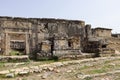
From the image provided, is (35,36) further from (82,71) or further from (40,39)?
(82,71)

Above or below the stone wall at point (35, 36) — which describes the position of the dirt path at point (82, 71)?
below

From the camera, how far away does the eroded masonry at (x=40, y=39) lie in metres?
13.6

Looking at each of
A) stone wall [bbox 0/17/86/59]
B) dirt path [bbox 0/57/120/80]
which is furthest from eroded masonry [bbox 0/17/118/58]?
dirt path [bbox 0/57/120/80]

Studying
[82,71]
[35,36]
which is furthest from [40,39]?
[82,71]

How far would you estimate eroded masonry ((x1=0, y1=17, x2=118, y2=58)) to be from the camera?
1356 centimetres

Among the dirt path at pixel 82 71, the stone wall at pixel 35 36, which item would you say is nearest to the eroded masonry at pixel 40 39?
the stone wall at pixel 35 36

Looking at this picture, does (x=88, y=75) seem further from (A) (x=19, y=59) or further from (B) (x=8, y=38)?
(B) (x=8, y=38)

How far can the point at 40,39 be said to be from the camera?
15.2 m

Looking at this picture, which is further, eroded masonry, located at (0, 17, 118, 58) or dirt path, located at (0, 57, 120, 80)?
eroded masonry, located at (0, 17, 118, 58)

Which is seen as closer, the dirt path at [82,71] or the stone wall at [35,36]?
the dirt path at [82,71]

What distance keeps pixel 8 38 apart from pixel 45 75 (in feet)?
16.7

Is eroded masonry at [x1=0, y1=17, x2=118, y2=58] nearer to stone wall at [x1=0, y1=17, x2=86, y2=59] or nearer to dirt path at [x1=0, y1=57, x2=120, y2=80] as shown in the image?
stone wall at [x1=0, y1=17, x2=86, y2=59]

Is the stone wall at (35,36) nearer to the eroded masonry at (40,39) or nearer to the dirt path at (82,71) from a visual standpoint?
the eroded masonry at (40,39)

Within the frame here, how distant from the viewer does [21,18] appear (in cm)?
1548
